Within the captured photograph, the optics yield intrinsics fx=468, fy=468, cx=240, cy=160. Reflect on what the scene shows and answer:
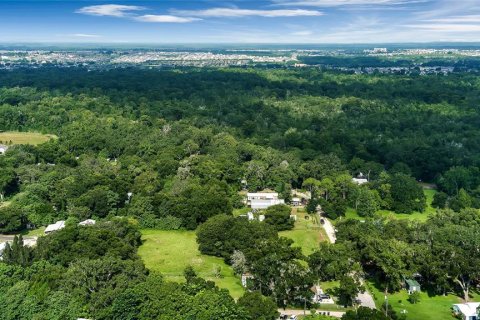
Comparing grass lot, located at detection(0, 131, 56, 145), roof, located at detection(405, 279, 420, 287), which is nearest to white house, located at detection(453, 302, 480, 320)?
roof, located at detection(405, 279, 420, 287)

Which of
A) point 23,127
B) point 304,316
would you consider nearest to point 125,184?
point 304,316

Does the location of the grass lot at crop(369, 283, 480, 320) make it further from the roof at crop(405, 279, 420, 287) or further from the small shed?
the roof at crop(405, 279, 420, 287)

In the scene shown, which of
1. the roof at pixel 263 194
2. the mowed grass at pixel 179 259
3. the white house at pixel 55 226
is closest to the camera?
the mowed grass at pixel 179 259

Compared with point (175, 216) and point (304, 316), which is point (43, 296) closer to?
point (304, 316)

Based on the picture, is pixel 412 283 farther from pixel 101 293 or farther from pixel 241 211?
pixel 101 293

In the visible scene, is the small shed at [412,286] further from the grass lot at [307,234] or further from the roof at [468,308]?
the grass lot at [307,234]

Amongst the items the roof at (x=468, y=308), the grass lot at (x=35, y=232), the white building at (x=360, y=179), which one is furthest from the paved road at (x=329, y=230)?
the grass lot at (x=35, y=232)

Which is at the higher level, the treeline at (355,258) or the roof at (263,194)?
the treeline at (355,258)

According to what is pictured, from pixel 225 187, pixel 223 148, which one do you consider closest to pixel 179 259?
pixel 225 187

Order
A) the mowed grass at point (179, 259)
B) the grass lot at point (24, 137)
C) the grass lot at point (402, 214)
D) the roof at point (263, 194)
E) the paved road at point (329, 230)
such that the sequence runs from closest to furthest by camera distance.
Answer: the mowed grass at point (179, 259)
the paved road at point (329, 230)
the grass lot at point (402, 214)
the roof at point (263, 194)
the grass lot at point (24, 137)
